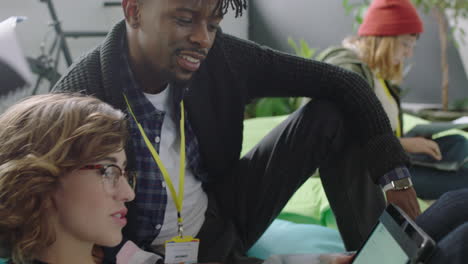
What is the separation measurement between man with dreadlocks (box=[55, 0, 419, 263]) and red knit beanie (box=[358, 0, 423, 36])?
820 millimetres

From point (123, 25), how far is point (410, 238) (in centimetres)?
74

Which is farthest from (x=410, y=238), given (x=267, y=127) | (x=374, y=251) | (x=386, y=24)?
(x=267, y=127)

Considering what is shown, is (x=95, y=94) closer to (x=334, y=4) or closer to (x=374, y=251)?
(x=374, y=251)

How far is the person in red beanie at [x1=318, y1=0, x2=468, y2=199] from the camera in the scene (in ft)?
5.95

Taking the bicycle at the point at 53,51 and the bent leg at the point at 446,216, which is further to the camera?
the bicycle at the point at 53,51

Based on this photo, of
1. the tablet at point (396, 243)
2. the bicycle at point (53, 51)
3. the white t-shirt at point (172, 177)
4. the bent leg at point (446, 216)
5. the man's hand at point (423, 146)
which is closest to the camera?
the tablet at point (396, 243)

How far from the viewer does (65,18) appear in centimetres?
277

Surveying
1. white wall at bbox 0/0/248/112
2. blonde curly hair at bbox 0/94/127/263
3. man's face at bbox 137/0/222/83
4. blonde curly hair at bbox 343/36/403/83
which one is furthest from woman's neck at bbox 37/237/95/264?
white wall at bbox 0/0/248/112

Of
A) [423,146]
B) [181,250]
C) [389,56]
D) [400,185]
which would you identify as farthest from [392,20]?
[181,250]

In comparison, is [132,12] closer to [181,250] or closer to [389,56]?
[181,250]

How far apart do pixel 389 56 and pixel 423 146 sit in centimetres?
42

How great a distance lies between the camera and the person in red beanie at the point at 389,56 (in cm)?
181

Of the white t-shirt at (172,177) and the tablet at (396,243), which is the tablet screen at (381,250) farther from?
the white t-shirt at (172,177)

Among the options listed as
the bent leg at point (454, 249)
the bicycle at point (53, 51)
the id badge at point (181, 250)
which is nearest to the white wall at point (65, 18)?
the bicycle at point (53, 51)
